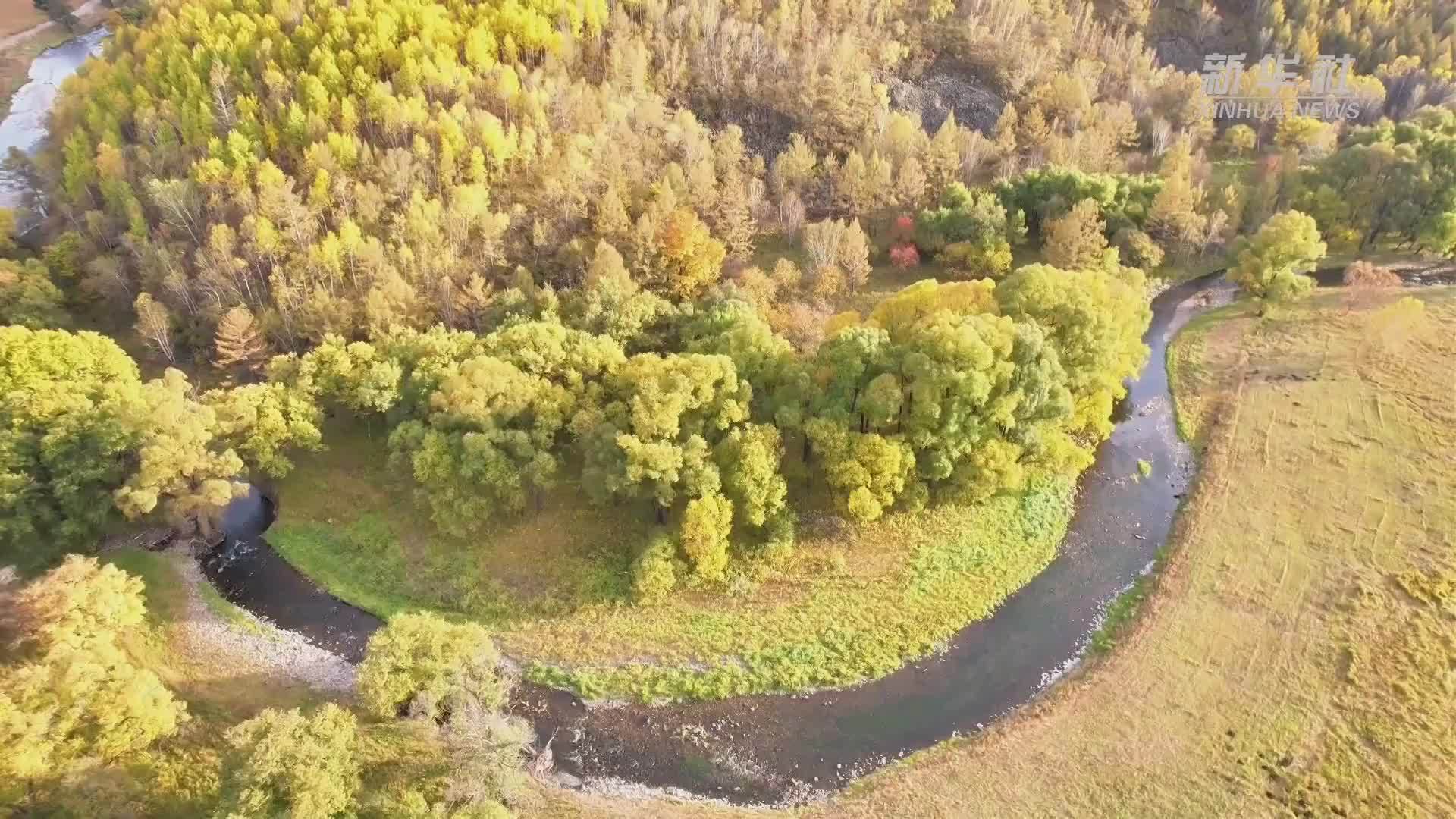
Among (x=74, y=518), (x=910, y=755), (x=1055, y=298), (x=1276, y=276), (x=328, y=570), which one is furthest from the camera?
(x=1276, y=276)

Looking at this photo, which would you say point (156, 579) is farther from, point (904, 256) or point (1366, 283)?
point (1366, 283)

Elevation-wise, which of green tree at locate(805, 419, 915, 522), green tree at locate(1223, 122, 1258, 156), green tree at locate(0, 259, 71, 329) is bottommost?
green tree at locate(0, 259, 71, 329)

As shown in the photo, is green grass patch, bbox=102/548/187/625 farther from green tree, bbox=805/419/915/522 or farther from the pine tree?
green tree, bbox=805/419/915/522

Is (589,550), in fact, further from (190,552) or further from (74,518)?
(74,518)

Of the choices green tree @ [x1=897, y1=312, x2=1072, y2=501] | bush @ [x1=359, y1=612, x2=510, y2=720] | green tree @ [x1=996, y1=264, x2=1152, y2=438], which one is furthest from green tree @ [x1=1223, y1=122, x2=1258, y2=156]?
bush @ [x1=359, y1=612, x2=510, y2=720]

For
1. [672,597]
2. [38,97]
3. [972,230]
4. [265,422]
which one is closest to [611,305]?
[672,597]

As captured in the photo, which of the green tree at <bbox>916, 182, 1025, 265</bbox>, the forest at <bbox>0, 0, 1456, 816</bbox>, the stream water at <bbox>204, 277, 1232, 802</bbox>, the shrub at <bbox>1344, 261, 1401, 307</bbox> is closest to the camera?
the stream water at <bbox>204, 277, 1232, 802</bbox>

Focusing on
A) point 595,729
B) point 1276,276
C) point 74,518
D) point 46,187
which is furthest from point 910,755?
point 46,187

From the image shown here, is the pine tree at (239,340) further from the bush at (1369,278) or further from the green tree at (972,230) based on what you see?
the bush at (1369,278)

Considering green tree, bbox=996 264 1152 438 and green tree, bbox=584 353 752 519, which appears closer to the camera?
green tree, bbox=584 353 752 519
